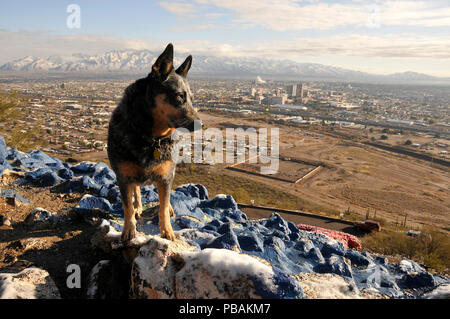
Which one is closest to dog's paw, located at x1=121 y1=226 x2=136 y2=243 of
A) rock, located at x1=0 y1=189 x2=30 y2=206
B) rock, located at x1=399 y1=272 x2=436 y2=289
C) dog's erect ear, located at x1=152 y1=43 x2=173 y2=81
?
dog's erect ear, located at x1=152 y1=43 x2=173 y2=81

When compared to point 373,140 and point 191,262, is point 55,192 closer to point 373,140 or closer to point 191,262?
point 191,262

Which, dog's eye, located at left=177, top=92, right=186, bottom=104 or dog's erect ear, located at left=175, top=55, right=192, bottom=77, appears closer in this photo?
dog's eye, located at left=177, top=92, right=186, bottom=104

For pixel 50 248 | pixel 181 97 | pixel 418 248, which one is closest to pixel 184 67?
Result: pixel 181 97

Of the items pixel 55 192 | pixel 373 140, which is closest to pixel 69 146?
pixel 55 192

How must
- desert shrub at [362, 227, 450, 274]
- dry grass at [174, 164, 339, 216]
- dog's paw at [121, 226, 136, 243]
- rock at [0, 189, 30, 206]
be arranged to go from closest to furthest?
dog's paw at [121, 226, 136, 243] < rock at [0, 189, 30, 206] < desert shrub at [362, 227, 450, 274] < dry grass at [174, 164, 339, 216]

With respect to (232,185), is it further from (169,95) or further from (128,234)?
(169,95)

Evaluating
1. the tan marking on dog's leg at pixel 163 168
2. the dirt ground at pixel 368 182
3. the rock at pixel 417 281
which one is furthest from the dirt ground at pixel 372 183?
the tan marking on dog's leg at pixel 163 168

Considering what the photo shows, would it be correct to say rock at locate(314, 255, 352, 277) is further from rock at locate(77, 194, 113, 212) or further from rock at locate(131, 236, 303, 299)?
rock at locate(77, 194, 113, 212)
